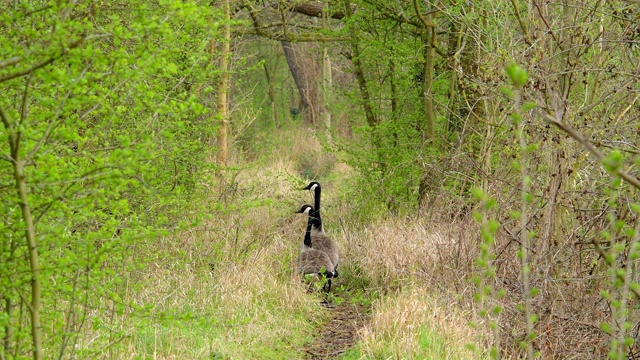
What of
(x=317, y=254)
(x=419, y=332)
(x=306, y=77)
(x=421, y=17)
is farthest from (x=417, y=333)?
(x=306, y=77)

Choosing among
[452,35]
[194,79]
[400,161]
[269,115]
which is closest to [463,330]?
[194,79]

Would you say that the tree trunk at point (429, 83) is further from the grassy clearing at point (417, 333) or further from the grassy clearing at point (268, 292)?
the grassy clearing at point (417, 333)

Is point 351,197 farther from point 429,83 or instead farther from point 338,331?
point 338,331

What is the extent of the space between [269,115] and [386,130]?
45.7ft

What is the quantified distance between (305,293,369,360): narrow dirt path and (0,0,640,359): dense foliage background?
14cm

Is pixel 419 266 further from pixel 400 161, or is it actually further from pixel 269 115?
pixel 269 115

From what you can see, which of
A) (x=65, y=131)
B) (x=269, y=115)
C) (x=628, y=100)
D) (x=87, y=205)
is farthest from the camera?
(x=269, y=115)

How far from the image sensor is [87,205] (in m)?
4.42

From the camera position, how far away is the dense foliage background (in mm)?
4250

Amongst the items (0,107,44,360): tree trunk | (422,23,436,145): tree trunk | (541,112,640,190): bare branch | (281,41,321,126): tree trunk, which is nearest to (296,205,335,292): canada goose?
(422,23,436,145): tree trunk

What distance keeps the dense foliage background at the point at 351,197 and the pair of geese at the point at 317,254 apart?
0.32m

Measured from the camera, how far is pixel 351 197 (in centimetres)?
1373

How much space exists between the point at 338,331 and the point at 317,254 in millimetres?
1522

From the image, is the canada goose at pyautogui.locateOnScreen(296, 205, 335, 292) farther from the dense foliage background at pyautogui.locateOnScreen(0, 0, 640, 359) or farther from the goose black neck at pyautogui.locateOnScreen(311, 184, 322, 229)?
the goose black neck at pyautogui.locateOnScreen(311, 184, 322, 229)
